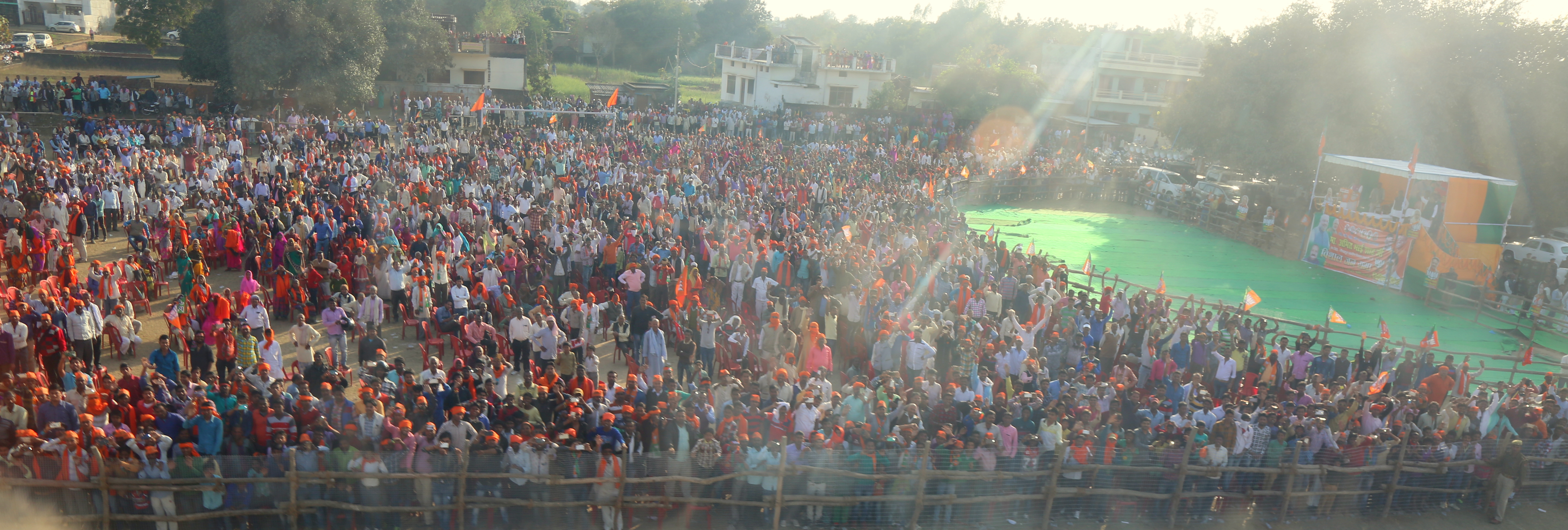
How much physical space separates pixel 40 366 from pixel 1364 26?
101 ft

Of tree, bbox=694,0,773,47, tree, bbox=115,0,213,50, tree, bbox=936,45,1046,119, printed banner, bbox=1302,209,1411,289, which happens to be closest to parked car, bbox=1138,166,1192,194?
printed banner, bbox=1302,209,1411,289

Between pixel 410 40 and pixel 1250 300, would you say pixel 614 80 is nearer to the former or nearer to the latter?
pixel 410 40

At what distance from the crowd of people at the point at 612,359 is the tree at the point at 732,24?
43.7 metres

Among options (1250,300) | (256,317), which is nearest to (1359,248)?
(1250,300)

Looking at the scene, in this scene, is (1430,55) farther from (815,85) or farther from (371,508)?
(371,508)

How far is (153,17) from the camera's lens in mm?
31109

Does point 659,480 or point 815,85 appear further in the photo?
point 815,85

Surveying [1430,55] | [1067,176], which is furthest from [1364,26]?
[1067,176]

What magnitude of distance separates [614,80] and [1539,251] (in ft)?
148

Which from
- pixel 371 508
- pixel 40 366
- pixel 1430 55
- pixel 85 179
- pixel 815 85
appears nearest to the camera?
pixel 371 508

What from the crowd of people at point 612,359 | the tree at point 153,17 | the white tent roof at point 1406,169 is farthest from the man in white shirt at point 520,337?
the tree at point 153,17

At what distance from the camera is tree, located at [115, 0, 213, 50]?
99.3 ft

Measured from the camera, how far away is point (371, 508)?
702 centimetres

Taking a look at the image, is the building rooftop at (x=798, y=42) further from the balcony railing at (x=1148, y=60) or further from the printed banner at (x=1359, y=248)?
the printed banner at (x=1359, y=248)
